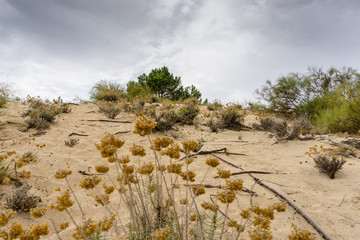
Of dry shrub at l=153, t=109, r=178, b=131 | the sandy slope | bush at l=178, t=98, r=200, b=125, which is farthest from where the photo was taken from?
bush at l=178, t=98, r=200, b=125

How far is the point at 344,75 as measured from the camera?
12.7 m

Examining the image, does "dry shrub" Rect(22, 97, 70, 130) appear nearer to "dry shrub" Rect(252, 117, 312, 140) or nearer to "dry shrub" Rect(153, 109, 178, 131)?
"dry shrub" Rect(153, 109, 178, 131)

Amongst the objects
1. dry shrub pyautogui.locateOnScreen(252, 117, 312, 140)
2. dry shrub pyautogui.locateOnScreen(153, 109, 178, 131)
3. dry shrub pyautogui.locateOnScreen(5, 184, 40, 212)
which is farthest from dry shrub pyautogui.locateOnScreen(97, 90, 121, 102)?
dry shrub pyautogui.locateOnScreen(5, 184, 40, 212)

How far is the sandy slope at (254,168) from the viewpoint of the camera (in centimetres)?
245

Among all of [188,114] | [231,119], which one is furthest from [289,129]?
[188,114]

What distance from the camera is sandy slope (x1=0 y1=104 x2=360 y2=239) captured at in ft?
8.03

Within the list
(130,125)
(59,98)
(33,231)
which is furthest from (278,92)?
(33,231)

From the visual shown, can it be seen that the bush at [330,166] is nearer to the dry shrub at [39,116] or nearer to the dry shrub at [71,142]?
the dry shrub at [71,142]

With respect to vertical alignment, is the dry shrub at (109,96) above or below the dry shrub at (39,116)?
above

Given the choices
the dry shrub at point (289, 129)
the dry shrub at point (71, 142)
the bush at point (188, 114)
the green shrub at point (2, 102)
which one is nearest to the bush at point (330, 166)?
the dry shrub at point (289, 129)

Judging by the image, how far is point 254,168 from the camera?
13.3 feet

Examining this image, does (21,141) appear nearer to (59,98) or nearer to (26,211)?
(26,211)

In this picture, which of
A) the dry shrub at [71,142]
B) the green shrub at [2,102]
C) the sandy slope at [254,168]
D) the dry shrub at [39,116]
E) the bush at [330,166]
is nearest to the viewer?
the sandy slope at [254,168]

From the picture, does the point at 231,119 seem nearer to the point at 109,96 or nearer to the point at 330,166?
the point at 330,166
